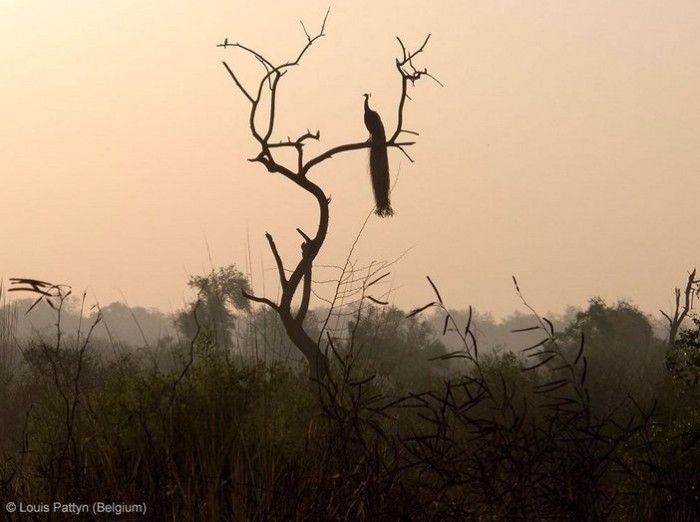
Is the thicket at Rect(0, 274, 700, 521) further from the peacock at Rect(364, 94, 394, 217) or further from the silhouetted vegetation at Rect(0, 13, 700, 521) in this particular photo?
the peacock at Rect(364, 94, 394, 217)

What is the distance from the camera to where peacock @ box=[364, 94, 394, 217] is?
9.59m

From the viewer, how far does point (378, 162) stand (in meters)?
10.1

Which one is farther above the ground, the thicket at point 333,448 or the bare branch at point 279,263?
the bare branch at point 279,263

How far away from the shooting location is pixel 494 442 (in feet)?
9.69

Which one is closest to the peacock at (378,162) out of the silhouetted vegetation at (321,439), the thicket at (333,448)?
the silhouetted vegetation at (321,439)

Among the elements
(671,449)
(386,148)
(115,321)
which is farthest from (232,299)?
(115,321)

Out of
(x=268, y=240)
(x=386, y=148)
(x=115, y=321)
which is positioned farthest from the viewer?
(x=115, y=321)

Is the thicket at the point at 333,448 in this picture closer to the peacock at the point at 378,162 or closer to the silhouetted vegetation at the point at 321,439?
the silhouetted vegetation at the point at 321,439

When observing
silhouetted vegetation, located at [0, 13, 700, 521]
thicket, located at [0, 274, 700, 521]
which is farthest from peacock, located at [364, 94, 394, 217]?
thicket, located at [0, 274, 700, 521]

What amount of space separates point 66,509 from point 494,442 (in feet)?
6.33

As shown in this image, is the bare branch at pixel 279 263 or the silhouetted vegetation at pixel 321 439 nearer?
the silhouetted vegetation at pixel 321 439

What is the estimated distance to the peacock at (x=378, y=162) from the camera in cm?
959

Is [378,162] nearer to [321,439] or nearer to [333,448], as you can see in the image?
[321,439]

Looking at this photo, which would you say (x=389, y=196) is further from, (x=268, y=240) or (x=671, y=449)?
(x=671, y=449)
